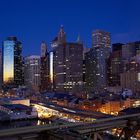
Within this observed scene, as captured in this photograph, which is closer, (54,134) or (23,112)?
(54,134)

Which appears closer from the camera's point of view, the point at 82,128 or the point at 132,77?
the point at 82,128

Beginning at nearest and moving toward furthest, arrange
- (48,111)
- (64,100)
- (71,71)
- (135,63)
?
(48,111)
(64,100)
(135,63)
(71,71)

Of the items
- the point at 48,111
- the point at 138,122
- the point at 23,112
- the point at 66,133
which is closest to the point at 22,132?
the point at 66,133

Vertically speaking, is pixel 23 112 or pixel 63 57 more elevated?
pixel 63 57

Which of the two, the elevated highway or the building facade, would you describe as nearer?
the elevated highway

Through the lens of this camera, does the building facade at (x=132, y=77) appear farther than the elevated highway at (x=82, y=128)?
Yes

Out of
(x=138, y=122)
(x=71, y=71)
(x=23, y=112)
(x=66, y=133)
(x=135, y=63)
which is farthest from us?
(x=71, y=71)

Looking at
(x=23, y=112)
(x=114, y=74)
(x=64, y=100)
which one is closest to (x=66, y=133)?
(x=23, y=112)

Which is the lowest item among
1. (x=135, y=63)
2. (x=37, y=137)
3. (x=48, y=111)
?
(x=48, y=111)

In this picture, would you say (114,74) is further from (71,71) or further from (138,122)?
(138,122)
